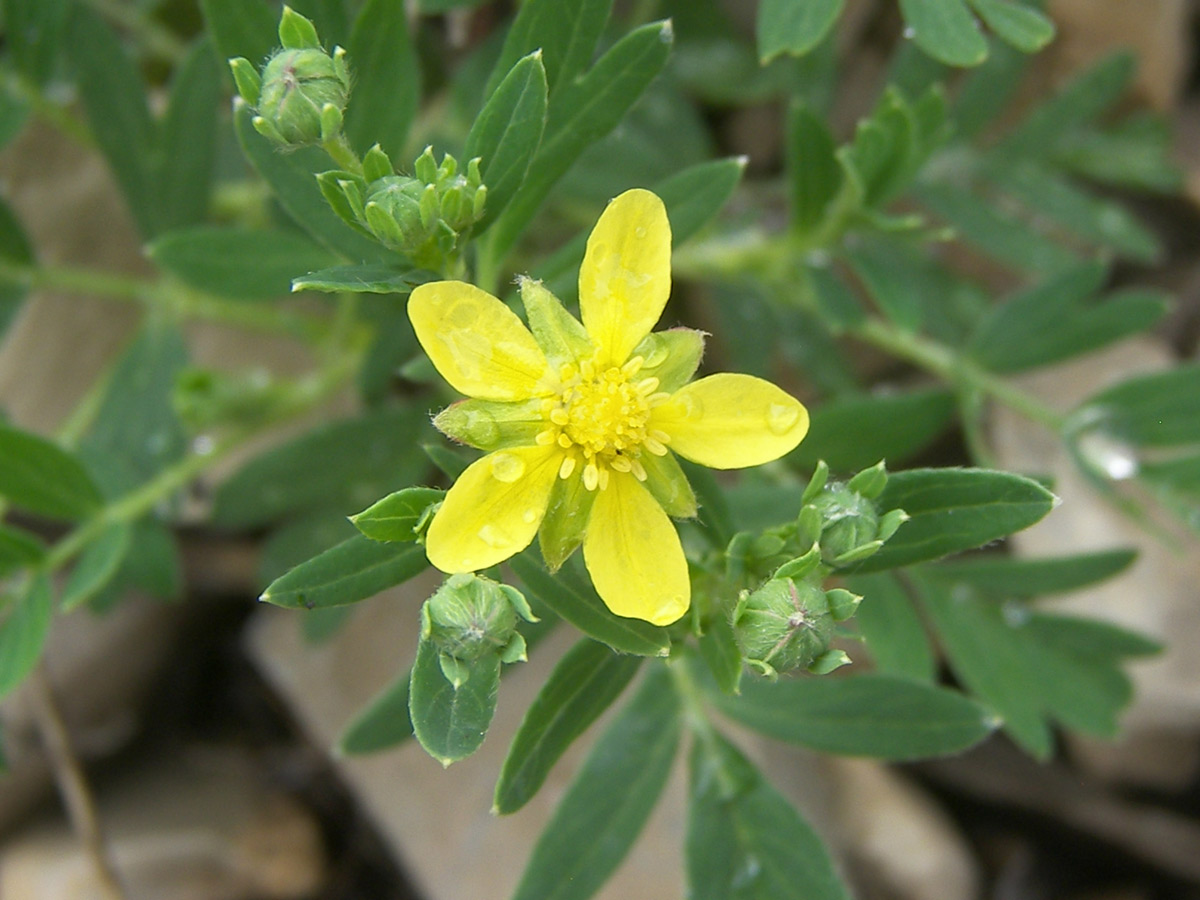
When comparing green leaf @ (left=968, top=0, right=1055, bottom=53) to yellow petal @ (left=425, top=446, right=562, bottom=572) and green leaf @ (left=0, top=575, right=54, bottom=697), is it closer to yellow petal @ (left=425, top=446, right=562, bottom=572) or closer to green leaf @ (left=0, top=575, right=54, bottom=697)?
yellow petal @ (left=425, top=446, right=562, bottom=572)

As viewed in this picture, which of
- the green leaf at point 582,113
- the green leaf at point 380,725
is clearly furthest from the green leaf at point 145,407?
the green leaf at point 582,113

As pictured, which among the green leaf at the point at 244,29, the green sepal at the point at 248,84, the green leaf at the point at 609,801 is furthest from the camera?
the green leaf at the point at 609,801

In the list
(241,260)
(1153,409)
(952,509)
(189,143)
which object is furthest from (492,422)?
(1153,409)

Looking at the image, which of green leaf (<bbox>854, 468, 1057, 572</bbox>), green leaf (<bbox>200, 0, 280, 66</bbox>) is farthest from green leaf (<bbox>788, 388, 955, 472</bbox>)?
green leaf (<bbox>200, 0, 280, 66</bbox>)

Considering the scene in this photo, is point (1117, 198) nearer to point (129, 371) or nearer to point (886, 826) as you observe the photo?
point (886, 826)

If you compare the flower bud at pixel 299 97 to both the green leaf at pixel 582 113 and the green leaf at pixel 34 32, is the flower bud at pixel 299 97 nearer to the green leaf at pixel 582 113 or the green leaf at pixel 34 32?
the green leaf at pixel 582 113

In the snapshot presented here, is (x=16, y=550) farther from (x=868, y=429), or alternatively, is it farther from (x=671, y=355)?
(x=868, y=429)
